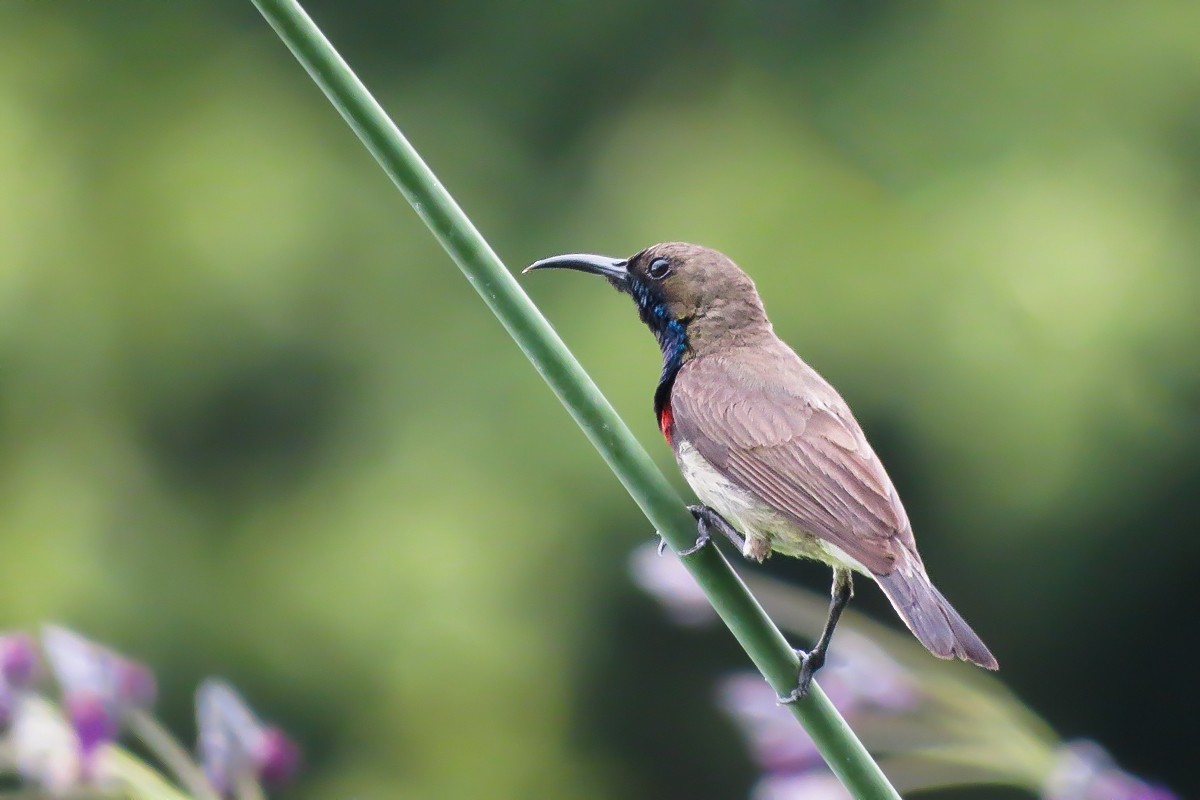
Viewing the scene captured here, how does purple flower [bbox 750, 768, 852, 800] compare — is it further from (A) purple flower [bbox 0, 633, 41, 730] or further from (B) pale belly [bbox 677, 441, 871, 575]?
(A) purple flower [bbox 0, 633, 41, 730]

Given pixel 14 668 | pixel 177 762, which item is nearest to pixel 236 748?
pixel 177 762

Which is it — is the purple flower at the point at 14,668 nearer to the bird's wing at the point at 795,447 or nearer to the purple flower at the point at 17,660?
the purple flower at the point at 17,660

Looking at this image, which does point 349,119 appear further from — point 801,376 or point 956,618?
point 801,376

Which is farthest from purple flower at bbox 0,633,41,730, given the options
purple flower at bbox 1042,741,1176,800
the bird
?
purple flower at bbox 1042,741,1176,800

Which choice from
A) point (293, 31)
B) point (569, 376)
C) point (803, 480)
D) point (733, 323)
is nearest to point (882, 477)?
point (803, 480)

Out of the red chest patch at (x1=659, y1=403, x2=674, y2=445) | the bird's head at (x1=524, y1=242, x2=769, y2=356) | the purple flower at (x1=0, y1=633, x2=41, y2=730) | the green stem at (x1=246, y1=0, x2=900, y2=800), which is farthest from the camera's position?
the bird's head at (x1=524, y1=242, x2=769, y2=356)

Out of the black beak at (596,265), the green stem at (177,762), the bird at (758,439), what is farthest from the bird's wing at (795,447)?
the green stem at (177,762)
